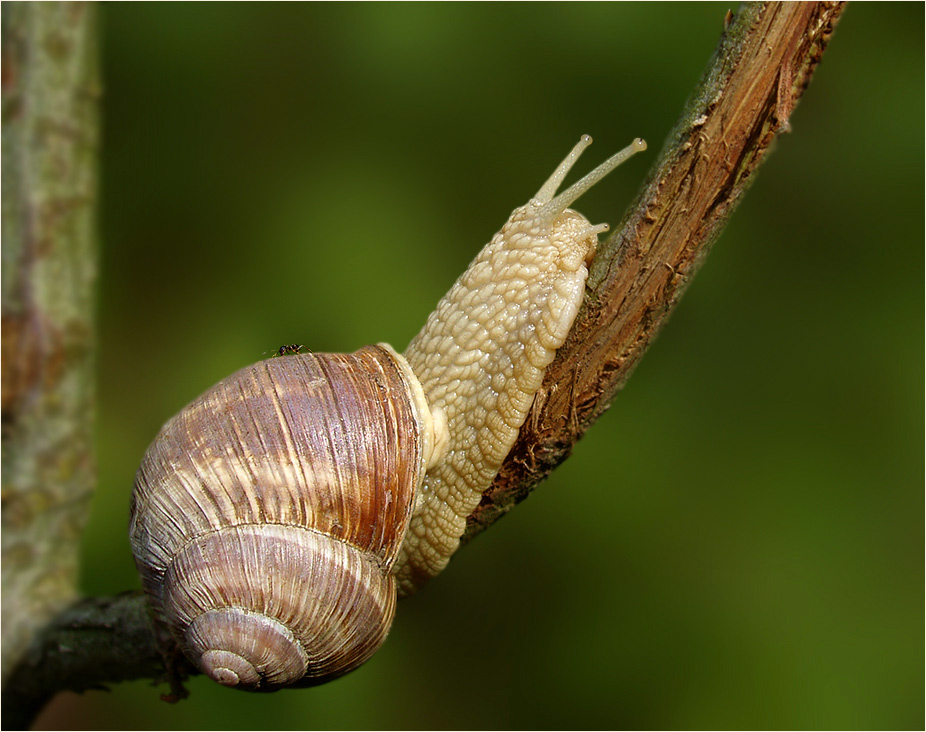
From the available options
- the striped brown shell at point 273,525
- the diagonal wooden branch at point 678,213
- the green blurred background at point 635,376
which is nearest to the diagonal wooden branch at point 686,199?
the diagonal wooden branch at point 678,213

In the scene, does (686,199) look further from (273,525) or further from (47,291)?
(47,291)

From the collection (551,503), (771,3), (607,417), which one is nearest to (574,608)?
(551,503)

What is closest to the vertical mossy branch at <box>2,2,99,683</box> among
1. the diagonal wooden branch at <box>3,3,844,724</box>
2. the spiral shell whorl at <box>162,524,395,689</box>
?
the spiral shell whorl at <box>162,524,395,689</box>

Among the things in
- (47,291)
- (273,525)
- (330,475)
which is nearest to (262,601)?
(273,525)

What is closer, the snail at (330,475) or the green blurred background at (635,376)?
the snail at (330,475)

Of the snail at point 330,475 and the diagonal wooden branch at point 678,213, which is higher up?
the diagonal wooden branch at point 678,213

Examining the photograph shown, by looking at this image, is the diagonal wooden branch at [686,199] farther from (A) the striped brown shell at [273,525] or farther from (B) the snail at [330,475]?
(A) the striped brown shell at [273,525]

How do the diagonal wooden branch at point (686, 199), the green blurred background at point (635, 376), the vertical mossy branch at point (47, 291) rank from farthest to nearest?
the green blurred background at point (635, 376) < the vertical mossy branch at point (47, 291) < the diagonal wooden branch at point (686, 199)
